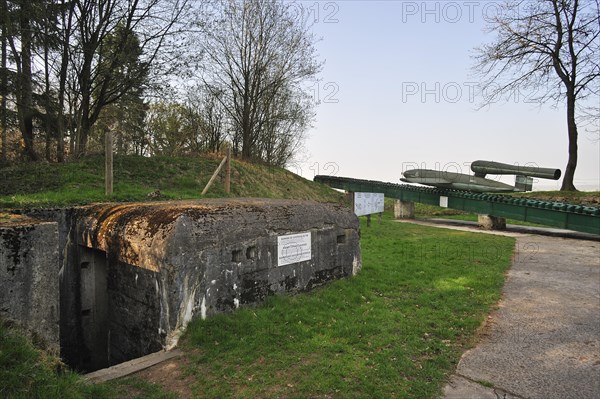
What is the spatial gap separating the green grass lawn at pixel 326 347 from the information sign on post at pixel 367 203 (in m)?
3.57

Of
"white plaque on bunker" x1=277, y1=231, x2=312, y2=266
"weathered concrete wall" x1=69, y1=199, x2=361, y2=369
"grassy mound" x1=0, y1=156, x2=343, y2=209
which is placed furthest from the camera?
"grassy mound" x1=0, y1=156, x2=343, y2=209

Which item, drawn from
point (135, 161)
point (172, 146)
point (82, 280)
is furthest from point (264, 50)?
point (82, 280)

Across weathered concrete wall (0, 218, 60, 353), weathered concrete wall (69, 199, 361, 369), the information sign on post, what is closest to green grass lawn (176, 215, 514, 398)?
weathered concrete wall (69, 199, 361, 369)

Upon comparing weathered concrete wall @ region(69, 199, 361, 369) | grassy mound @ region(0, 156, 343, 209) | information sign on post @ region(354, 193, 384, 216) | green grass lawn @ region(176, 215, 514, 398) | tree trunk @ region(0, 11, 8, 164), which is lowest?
green grass lawn @ region(176, 215, 514, 398)

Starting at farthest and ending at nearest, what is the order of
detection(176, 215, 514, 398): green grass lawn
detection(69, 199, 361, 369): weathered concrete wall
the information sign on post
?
the information sign on post, detection(69, 199, 361, 369): weathered concrete wall, detection(176, 215, 514, 398): green grass lawn

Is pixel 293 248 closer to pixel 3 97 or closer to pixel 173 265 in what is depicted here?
pixel 173 265

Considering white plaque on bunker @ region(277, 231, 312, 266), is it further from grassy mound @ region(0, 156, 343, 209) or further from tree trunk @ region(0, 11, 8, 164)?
tree trunk @ region(0, 11, 8, 164)

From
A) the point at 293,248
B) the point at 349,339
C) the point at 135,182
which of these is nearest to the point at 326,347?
the point at 349,339

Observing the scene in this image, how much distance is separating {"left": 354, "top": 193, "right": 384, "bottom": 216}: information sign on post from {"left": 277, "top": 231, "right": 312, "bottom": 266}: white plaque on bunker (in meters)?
4.70

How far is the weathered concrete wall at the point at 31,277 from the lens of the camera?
3617 mm

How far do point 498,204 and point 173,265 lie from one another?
15.3 meters

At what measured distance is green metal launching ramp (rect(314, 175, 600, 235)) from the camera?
1155 cm

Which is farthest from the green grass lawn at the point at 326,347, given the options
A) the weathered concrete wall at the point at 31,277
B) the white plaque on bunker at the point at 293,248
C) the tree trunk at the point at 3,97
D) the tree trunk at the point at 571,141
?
the tree trunk at the point at 571,141

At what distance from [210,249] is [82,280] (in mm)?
2401
